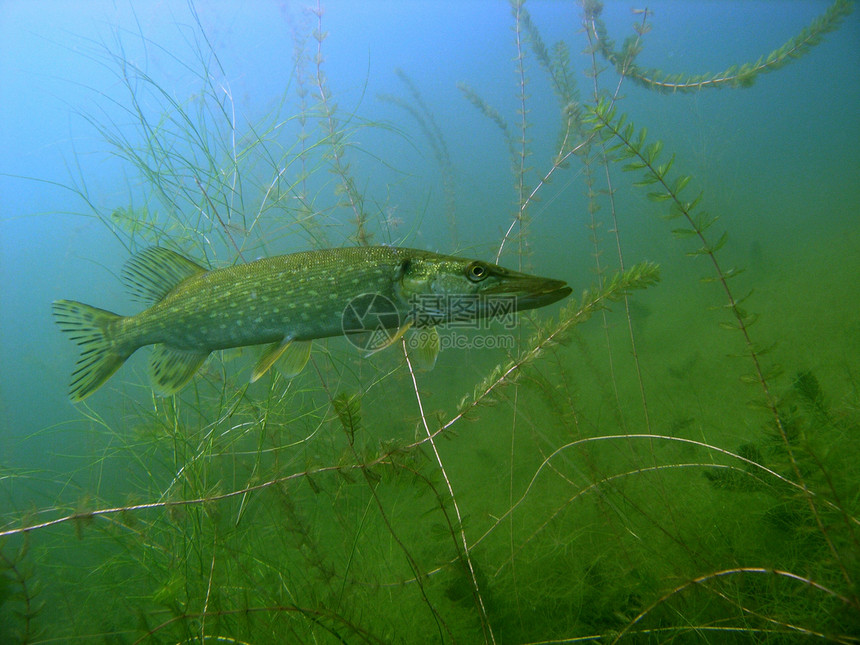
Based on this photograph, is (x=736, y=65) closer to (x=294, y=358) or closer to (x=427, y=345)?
(x=427, y=345)

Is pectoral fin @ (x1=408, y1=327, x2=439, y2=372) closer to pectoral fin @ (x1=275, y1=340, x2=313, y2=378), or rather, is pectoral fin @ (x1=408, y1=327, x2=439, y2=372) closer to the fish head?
the fish head

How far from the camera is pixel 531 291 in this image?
2473 mm

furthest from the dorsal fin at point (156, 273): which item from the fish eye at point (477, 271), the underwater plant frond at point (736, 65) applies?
the underwater plant frond at point (736, 65)

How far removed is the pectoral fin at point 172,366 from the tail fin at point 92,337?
0.20 meters

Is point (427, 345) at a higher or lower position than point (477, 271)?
lower

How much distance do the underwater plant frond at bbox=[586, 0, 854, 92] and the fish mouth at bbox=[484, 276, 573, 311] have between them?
3153 millimetres

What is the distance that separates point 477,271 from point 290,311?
1.22 metres

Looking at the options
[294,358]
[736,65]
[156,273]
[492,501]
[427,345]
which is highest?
[736,65]

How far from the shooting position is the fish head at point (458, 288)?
253 centimetres

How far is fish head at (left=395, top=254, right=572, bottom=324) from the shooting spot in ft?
8.30

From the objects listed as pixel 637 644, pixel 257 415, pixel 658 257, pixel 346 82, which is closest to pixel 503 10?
pixel 346 82

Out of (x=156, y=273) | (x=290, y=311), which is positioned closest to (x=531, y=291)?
(x=290, y=311)

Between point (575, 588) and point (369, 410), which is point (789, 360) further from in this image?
point (369, 410)

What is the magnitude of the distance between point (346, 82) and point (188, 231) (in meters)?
13.9
